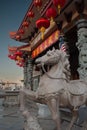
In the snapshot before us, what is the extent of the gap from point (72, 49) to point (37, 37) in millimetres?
3080

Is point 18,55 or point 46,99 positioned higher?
point 18,55

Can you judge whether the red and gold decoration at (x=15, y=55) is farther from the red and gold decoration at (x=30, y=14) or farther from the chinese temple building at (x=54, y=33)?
the red and gold decoration at (x=30, y=14)

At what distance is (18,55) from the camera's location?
1686cm

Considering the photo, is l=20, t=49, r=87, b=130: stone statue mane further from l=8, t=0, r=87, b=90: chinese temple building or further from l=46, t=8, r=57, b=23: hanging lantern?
l=46, t=8, r=57, b=23: hanging lantern

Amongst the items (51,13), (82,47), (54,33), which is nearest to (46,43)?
(54,33)

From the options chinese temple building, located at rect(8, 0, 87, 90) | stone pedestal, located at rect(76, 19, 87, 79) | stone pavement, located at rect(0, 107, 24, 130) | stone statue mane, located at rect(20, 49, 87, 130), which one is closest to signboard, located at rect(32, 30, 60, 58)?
chinese temple building, located at rect(8, 0, 87, 90)

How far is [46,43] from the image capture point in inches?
480

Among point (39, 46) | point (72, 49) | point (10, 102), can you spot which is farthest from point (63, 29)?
point (10, 102)

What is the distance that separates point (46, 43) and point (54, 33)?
4.85 feet

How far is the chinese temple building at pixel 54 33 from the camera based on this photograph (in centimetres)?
732

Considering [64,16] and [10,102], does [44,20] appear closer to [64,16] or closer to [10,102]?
[64,16]

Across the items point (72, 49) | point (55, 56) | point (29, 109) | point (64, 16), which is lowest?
point (29, 109)

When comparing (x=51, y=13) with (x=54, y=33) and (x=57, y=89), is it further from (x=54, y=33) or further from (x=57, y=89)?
(x=57, y=89)

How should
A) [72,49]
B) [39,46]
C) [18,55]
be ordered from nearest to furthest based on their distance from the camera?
[72,49], [39,46], [18,55]
